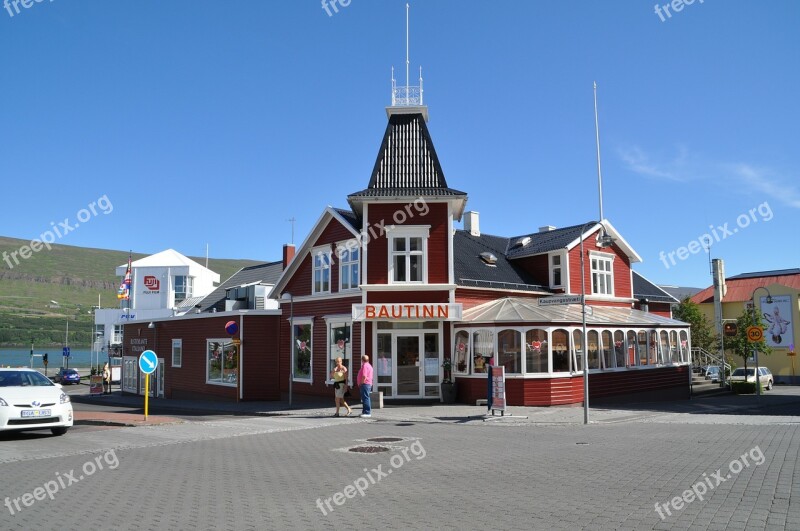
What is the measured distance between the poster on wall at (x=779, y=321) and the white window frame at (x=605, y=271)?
23675 mm

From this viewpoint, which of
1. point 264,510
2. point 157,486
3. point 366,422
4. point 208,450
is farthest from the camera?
point 366,422

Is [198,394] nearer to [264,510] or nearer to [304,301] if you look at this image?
[304,301]

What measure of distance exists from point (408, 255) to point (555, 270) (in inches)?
326

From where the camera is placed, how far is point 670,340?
2781 centimetres

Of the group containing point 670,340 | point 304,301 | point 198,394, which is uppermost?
point 304,301

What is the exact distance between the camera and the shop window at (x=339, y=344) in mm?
23344

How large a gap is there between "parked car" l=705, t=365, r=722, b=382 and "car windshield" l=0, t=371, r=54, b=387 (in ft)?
100

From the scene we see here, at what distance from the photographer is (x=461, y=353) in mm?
22391

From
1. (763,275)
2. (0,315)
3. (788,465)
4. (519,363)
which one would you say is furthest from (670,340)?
(0,315)

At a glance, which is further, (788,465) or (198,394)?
(198,394)

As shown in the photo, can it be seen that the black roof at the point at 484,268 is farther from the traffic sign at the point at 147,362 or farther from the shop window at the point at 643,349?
the traffic sign at the point at 147,362

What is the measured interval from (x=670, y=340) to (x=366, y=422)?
16.0 meters

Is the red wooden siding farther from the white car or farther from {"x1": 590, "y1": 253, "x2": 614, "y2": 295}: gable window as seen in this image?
the white car

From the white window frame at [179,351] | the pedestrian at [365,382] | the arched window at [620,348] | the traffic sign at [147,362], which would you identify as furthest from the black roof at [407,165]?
the white window frame at [179,351]
